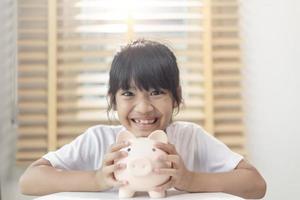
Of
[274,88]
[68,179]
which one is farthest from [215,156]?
[274,88]

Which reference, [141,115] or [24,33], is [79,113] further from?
[141,115]

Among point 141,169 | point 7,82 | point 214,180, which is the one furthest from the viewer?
point 7,82

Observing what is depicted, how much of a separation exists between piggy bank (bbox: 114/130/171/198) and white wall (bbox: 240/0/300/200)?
3.28ft

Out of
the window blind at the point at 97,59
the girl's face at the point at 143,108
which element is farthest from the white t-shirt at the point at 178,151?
the window blind at the point at 97,59

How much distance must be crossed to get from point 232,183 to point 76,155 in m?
0.32

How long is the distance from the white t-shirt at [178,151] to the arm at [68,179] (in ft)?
0.16

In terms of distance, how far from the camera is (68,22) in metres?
1.51

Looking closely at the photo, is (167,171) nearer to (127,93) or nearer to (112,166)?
(112,166)

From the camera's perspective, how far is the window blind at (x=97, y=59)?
150cm

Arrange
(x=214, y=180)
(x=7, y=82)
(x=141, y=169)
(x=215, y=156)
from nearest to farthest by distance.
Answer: (x=141, y=169) → (x=214, y=180) → (x=215, y=156) → (x=7, y=82)

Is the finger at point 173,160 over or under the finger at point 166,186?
over

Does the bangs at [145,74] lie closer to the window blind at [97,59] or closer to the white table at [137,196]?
the white table at [137,196]

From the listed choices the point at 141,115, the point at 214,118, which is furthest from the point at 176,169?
the point at 214,118

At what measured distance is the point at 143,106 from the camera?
726 mm
